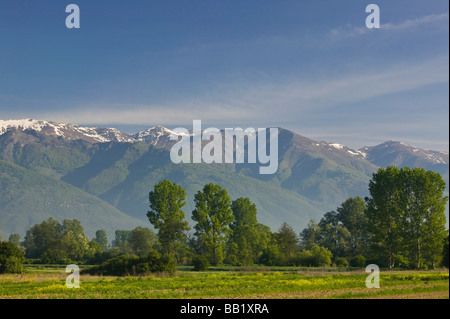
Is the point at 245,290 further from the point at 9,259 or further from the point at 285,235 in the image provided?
the point at 285,235

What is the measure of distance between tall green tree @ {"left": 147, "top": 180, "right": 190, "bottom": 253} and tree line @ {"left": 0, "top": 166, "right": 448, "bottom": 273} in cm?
21

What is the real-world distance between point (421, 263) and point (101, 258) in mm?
65666

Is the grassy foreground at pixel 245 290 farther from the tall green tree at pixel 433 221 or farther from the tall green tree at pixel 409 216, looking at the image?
the tall green tree at pixel 409 216

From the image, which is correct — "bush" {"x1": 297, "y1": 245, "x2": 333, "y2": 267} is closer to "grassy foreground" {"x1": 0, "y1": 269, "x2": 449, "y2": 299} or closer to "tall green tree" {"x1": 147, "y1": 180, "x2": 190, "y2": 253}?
"tall green tree" {"x1": 147, "y1": 180, "x2": 190, "y2": 253}

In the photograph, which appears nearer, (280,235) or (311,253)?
(311,253)

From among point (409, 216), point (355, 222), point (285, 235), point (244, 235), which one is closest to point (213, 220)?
point (244, 235)

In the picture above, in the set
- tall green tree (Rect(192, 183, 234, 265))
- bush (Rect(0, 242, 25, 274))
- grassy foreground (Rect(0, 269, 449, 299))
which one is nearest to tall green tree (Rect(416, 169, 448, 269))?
grassy foreground (Rect(0, 269, 449, 299))

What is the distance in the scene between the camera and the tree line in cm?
7950

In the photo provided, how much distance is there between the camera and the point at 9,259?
67.4 meters

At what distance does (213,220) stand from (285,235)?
19.8 m

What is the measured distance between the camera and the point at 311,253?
102125mm

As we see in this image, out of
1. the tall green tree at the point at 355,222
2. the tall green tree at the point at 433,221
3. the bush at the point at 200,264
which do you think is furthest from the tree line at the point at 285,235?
the tall green tree at the point at 355,222
